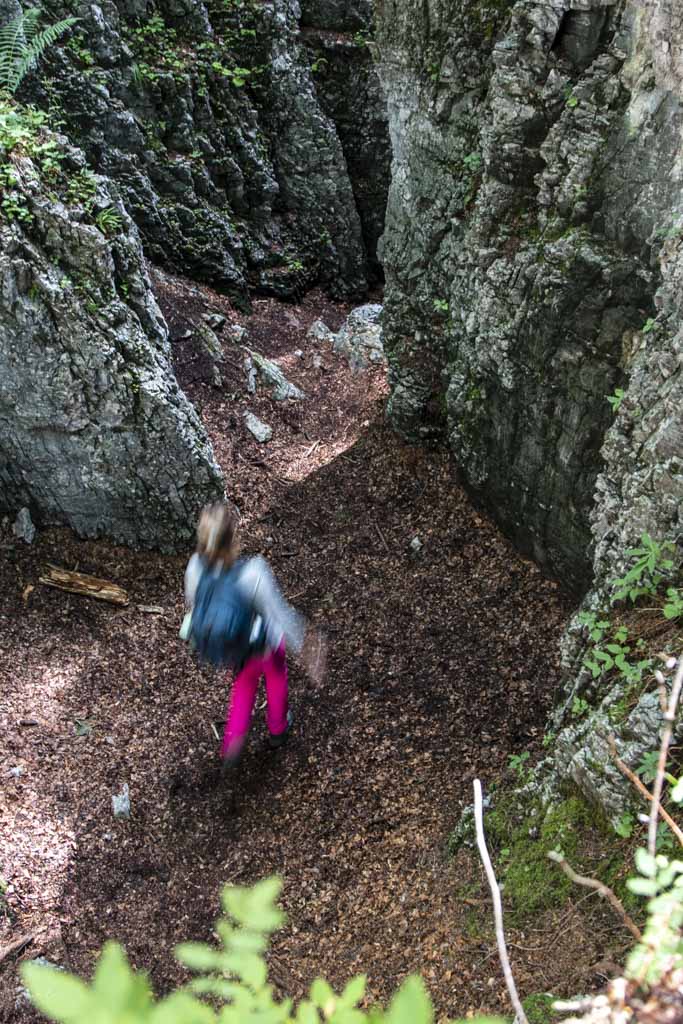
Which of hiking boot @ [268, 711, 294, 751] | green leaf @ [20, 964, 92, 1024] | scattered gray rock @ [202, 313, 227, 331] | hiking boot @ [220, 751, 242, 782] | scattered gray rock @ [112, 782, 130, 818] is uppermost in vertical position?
scattered gray rock @ [202, 313, 227, 331]

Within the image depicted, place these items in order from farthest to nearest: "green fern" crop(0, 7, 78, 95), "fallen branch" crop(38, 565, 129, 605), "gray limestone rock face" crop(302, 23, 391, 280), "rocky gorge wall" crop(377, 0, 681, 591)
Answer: "gray limestone rock face" crop(302, 23, 391, 280) → "green fern" crop(0, 7, 78, 95) → "fallen branch" crop(38, 565, 129, 605) → "rocky gorge wall" crop(377, 0, 681, 591)

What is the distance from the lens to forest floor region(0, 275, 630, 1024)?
3.64 m

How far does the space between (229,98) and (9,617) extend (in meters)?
7.40

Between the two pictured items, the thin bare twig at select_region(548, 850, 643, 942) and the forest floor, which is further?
the forest floor

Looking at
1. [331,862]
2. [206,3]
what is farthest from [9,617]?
[206,3]

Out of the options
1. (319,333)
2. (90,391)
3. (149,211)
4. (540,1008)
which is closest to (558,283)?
(90,391)

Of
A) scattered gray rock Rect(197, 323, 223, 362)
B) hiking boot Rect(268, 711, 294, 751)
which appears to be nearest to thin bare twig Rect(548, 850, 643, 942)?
hiking boot Rect(268, 711, 294, 751)

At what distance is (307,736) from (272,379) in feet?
15.1

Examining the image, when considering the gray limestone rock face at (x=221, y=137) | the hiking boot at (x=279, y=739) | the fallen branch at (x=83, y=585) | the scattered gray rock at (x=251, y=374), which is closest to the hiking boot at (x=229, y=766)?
the hiking boot at (x=279, y=739)

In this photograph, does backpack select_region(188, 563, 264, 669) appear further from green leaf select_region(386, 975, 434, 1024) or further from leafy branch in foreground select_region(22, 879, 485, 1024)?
green leaf select_region(386, 975, 434, 1024)

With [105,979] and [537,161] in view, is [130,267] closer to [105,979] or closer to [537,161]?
[537,161]

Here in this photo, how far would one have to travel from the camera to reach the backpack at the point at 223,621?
389 cm

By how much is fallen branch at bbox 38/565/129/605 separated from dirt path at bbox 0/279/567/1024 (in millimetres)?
111

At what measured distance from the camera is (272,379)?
27.2 ft
